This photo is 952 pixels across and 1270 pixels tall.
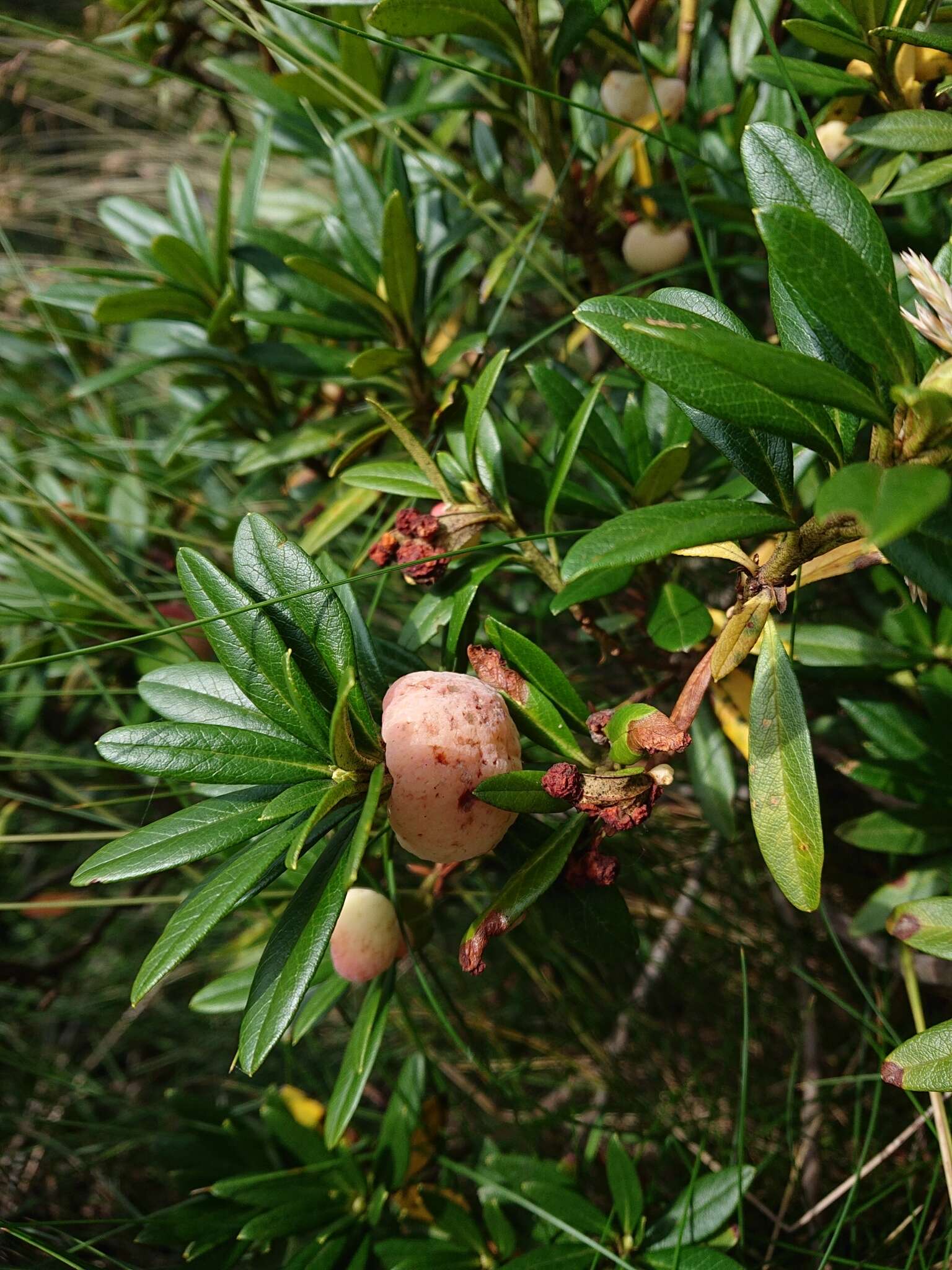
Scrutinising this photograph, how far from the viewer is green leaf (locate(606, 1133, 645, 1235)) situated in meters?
0.90

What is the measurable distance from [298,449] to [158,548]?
0.45 m

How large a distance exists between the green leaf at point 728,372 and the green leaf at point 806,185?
99 millimetres

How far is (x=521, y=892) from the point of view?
2.13 feet

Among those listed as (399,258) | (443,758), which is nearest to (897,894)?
(443,758)

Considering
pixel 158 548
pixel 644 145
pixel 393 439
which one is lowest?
pixel 158 548

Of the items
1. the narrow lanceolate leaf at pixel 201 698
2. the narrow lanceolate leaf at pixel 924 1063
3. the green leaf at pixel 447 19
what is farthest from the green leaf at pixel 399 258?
the narrow lanceolate leaf at pixel 924 1063

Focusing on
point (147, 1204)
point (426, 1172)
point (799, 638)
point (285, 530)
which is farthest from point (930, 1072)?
point (147, 1204)

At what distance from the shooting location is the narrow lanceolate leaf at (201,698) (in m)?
0.67

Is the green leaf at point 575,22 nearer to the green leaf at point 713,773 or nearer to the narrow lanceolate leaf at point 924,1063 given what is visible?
the green leaf at point 713,773

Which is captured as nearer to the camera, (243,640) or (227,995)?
(243,640)

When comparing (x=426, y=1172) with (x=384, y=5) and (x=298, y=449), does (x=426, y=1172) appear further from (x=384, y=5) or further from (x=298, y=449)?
(x=384, y=5)

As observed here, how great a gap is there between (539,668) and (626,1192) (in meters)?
0.53

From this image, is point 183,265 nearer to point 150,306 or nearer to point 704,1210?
point 150,306

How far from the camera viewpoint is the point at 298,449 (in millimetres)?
1096
